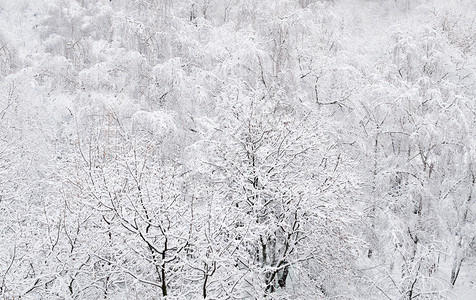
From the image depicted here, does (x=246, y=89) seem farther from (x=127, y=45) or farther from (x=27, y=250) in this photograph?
(x=27, y=250)

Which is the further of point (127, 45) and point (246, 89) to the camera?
point (127, 45)

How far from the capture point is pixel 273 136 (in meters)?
10.0

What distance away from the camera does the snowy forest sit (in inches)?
359

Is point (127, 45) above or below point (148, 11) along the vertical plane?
below

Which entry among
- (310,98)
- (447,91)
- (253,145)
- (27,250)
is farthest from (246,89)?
(27,250)

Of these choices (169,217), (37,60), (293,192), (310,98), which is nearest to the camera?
(169,217)

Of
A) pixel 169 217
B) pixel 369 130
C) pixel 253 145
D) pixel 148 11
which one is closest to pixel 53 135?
pixel 148 11

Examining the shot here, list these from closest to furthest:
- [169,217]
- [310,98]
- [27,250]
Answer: [169,217], [27,250], [310,98]

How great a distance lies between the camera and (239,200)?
362 inches

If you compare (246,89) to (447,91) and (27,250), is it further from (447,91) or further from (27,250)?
(27,250)

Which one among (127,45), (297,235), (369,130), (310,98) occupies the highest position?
(127,45)

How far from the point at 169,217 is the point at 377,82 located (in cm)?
1016

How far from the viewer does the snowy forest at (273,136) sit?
9125 mm

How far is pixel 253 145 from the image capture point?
967cm
